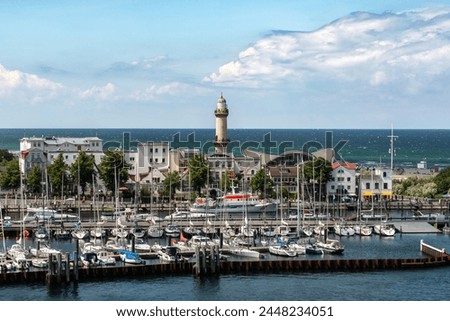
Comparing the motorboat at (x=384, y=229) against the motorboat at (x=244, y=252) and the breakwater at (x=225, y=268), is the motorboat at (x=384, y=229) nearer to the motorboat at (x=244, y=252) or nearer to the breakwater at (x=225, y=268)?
→ the breakwater at (x=225, y=268)

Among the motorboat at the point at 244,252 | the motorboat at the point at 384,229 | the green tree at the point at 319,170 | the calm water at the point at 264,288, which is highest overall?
the green tree at the point at 319,170

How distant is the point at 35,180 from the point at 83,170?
2494 mm

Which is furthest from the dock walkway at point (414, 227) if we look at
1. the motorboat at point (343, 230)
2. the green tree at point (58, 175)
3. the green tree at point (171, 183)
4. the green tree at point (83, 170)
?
the green tree at point (58, 175)

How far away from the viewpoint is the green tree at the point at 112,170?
45781 mm

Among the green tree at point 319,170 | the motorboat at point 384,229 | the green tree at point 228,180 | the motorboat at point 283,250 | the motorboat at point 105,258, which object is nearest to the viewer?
the motorboat at point 105,258

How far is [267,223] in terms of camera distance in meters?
36.5

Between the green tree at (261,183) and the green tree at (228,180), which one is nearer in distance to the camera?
the green tree at (261,183)

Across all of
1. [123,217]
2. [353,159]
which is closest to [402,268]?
[123,217]

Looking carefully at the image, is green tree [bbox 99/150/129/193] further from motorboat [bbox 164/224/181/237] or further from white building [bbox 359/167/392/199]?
white building [bbox 359/167/392/199]

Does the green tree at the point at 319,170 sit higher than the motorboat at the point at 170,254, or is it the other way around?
the green tree at the point at 319,170

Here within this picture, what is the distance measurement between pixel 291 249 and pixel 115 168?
17254mm

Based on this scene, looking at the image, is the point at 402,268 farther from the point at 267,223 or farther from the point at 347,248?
the point at 267,223

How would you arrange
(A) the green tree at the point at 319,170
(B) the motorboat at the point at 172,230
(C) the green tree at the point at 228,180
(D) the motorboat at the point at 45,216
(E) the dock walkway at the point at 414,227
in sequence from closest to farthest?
(B) the motorboat at the point at 172,230
(E) the dock walkway at the point at 414,227
(D) the motorboat at the point at 45,216
(C) the green tree at the point at 228,180
(A) the green tree at the point at 319,170

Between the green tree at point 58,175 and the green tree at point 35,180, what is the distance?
574mm
